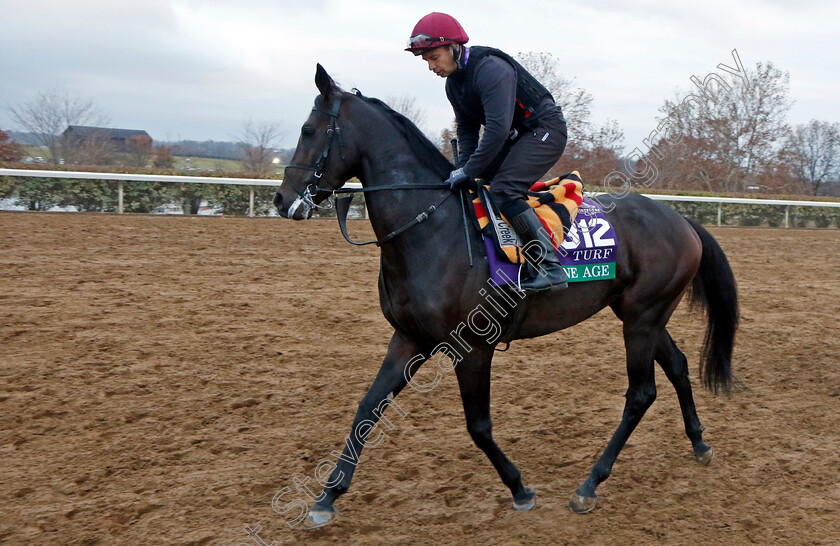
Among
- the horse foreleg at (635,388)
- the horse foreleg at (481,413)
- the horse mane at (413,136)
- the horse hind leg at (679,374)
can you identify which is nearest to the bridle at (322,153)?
the horse mane at (413,136)

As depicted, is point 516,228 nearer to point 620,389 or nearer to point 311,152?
point 311,152

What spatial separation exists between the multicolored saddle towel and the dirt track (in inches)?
48.9

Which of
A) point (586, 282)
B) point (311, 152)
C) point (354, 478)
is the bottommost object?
point (354, 478)

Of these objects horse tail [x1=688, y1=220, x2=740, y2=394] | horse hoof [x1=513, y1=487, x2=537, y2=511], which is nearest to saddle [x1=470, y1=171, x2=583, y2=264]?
horse tail [x1=688, y1=220, x2=740, y2=394]

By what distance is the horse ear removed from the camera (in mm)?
3221

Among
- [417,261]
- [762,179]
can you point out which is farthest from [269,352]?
[762,179]

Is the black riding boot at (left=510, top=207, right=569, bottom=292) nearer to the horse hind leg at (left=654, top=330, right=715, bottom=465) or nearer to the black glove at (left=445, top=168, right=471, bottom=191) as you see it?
the black glove at (left=445, top=168, right=471, bottom=191)

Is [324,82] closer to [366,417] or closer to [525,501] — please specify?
[366,417]

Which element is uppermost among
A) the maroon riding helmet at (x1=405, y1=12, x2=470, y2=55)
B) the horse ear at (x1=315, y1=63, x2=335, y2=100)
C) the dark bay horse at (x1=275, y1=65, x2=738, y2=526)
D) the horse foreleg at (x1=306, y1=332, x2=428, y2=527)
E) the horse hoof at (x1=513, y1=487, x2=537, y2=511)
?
the maroon riding helmet at (x1=405, y1=12, x2=470, y2=55)

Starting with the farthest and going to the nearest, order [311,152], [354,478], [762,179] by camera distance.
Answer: [762,179] < [354,478] < [311,152]

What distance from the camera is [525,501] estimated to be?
343 centimetres

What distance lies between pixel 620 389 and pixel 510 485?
2.20 m

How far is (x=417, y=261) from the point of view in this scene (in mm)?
3354

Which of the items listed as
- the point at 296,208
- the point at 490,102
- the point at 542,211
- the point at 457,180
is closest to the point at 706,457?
the point at 542,211
